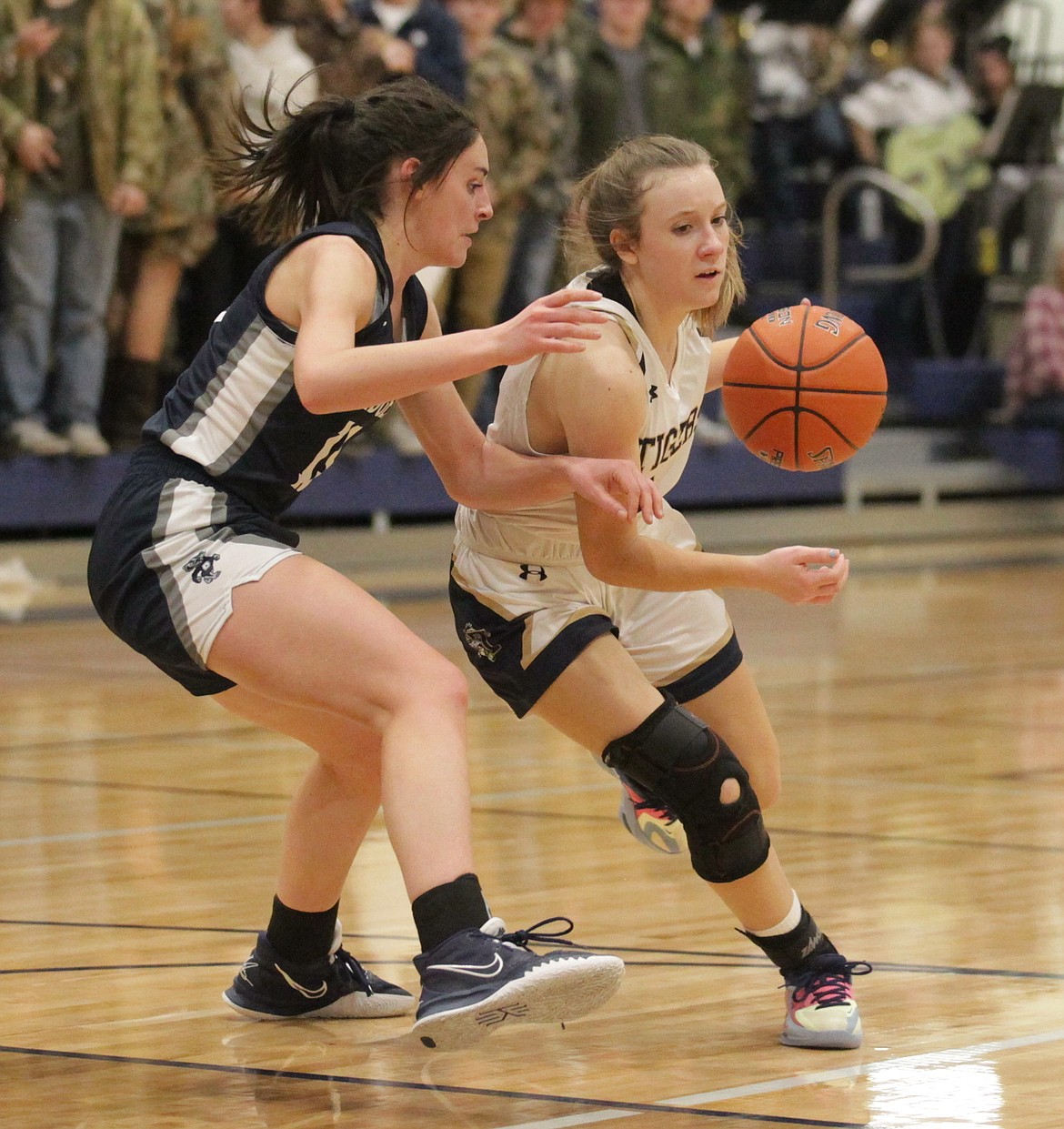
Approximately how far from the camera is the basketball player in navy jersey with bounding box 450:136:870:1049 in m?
3.09

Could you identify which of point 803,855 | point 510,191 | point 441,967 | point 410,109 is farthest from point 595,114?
point 441,967

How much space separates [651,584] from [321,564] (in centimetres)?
49

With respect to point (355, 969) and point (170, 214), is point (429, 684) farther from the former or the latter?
point (170, 214)

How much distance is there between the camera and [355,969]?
3.30 meters

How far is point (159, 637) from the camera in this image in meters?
2.98

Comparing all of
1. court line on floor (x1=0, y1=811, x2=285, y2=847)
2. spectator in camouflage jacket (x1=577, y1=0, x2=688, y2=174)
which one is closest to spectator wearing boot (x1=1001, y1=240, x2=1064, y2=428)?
spectator in camouflage jacket (x1=577, y1=0, x2=688, y2=174)

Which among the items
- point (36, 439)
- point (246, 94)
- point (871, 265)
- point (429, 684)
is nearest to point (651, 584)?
point (429, 684)

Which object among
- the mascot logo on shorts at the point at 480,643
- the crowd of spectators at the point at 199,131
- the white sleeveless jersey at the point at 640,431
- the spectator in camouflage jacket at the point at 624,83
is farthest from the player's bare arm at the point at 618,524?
the spectator in camouflage jacket at the point at 624,83

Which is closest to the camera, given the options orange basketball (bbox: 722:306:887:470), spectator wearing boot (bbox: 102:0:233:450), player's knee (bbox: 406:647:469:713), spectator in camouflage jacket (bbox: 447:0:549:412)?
player's knee (bbox: 406:647:469:713)

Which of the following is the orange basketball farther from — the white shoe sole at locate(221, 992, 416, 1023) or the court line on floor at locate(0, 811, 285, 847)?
the court line on floor at locate(0, 811, 285, 847)

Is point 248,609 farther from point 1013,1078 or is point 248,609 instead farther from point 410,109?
point 1013,1078

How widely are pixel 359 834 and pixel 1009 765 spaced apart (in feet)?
8.40

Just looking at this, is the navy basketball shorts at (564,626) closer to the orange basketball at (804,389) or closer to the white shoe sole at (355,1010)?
the orange basketball at (804,389)

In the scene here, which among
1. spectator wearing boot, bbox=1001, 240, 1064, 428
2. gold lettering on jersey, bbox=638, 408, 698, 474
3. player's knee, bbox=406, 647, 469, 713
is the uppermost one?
gold lettering on jersey, bbox=638, 408, 698, 474
